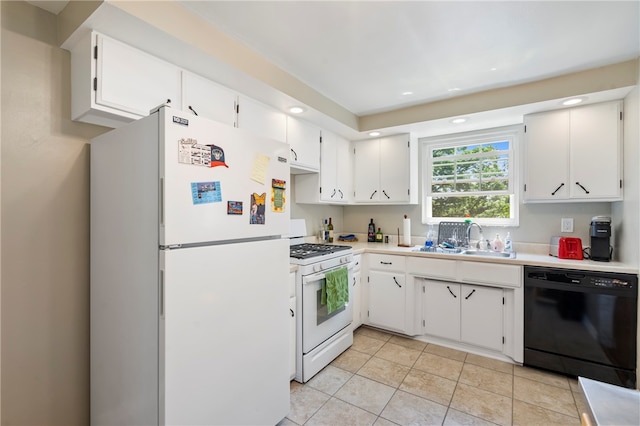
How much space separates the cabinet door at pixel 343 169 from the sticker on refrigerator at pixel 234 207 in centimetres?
202

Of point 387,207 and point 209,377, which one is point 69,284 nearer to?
point 209,377

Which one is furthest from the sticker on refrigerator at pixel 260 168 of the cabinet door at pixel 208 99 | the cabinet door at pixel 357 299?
the cabinet door at pixel 357 299

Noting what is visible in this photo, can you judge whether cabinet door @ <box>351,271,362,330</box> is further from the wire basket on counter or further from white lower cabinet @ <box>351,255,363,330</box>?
the wire basket on counter

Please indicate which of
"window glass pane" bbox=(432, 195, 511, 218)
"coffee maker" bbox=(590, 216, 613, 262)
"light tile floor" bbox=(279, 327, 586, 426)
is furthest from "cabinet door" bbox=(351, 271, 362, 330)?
"coffee maker" bbox=(590, 216, 613, 262)

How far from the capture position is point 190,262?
4.26 feet

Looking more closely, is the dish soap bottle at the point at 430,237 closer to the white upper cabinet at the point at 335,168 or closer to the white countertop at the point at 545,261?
the white countertop at the point at 545,261

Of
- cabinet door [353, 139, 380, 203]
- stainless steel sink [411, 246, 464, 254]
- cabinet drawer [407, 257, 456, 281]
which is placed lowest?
cabinet drawer [407, 257, 456, 281]

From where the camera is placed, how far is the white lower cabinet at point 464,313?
2590mm

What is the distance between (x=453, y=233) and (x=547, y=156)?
113cm

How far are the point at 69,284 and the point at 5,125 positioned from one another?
0.88 m

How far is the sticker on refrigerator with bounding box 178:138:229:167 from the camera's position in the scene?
4.17 ft

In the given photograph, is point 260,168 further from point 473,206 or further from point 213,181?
point 473,206

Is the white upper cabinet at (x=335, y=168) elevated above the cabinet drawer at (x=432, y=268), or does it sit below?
above

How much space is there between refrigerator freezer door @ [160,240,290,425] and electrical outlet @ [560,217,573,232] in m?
2.68
